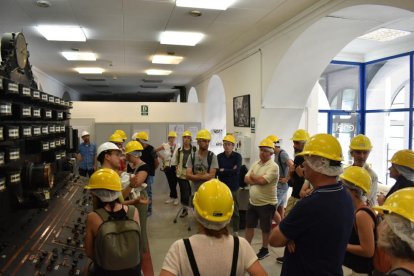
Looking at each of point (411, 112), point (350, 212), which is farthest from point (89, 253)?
point (411, 112)

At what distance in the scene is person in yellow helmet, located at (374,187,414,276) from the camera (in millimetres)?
1055

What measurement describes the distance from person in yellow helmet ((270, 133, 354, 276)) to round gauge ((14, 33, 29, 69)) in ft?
7.17

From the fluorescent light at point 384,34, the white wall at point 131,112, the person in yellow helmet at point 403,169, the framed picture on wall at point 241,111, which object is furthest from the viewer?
the white wall at point 131,112

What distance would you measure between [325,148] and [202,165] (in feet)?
9.01

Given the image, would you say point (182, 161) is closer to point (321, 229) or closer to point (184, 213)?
point (184, 213)

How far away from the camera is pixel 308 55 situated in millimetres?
4707

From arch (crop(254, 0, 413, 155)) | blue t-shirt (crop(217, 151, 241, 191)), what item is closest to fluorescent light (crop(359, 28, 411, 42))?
arch (crop(254, 0, 413, 155))

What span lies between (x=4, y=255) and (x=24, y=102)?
3.36 ft

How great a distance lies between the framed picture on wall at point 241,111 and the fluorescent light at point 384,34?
2.41 m

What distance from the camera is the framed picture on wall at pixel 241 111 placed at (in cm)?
609

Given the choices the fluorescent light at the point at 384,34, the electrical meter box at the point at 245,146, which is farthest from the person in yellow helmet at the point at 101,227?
the fluorescent light at the point at 384,34

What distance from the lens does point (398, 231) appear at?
3.57ft

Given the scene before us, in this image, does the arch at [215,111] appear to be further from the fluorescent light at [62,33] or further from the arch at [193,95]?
the fluorescent light at [62,33]

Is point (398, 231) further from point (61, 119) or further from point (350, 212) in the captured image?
point (61, 119)
